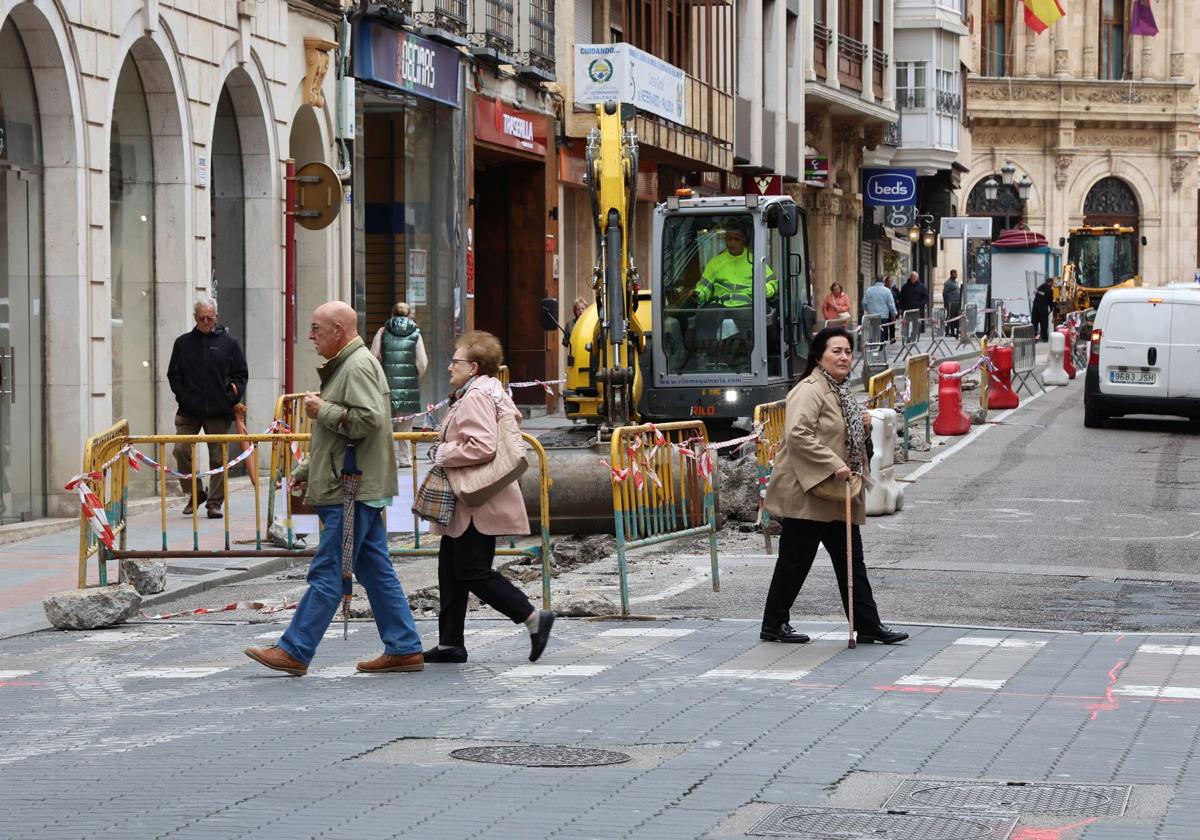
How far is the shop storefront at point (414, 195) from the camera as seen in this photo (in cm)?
2541

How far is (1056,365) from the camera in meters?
37.8

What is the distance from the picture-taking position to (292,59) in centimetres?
2262

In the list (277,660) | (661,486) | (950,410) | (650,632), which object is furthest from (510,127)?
(277,660)

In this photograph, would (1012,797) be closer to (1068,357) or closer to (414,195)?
(414,195)

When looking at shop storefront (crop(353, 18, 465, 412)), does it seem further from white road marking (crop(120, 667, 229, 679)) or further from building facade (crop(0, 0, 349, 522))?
white road marking (crop(120, 667, 229, 679))

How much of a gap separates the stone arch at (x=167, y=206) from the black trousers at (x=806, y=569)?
9.97 meters

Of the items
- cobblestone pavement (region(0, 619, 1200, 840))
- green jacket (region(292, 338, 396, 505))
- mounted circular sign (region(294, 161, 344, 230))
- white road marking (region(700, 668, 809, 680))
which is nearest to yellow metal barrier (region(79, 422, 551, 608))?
cobblestone pavement (region(0, 619, 1200, 840))

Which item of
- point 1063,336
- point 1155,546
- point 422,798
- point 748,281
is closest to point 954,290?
point 1063,336

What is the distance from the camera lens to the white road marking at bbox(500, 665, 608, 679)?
9.77m

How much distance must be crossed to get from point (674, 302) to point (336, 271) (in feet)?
12.4

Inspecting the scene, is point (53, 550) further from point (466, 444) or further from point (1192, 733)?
point (1192, 733)

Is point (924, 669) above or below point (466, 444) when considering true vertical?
below

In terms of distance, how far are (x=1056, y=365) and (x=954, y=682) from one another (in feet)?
95.2

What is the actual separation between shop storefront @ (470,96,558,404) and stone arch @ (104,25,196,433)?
12400 millimetres
